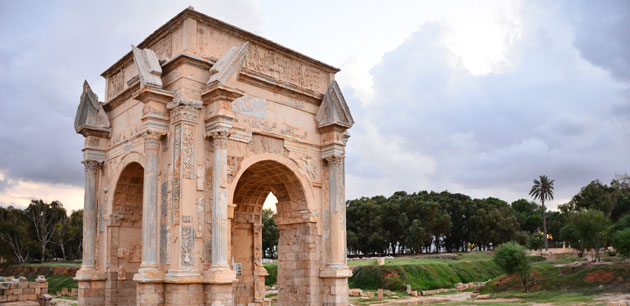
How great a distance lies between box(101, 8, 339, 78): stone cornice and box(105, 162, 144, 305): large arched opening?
11.0 ft

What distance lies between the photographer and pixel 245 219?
57.6ft

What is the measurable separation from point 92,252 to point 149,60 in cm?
606

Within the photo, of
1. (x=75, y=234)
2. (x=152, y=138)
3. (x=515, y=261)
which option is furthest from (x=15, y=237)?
(x=152, y=138)

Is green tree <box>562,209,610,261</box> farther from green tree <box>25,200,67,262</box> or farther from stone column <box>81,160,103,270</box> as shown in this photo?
green tree <box>25,200,67,262</box>

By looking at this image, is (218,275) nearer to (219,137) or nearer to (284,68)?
(219,137)

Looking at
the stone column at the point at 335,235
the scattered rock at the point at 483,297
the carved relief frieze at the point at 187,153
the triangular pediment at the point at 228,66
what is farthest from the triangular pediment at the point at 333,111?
the scattered rock at the point at 483,297

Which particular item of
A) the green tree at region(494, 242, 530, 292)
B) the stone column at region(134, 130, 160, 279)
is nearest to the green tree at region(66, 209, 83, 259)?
the green tree at region(494, 242, 530, 292)

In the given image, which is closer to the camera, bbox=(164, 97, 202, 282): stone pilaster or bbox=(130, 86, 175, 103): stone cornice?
bbox=(164, 97, 202, 282): stone pilaster

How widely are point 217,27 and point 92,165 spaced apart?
5694 mm

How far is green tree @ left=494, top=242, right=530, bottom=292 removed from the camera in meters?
35.3

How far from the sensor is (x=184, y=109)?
12.0 metres

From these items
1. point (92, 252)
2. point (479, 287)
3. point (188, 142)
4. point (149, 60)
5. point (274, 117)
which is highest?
point (149, 60)

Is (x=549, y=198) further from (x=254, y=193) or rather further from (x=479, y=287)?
(x=254, y=193)

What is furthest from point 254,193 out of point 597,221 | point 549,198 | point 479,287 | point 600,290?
point 549,198
